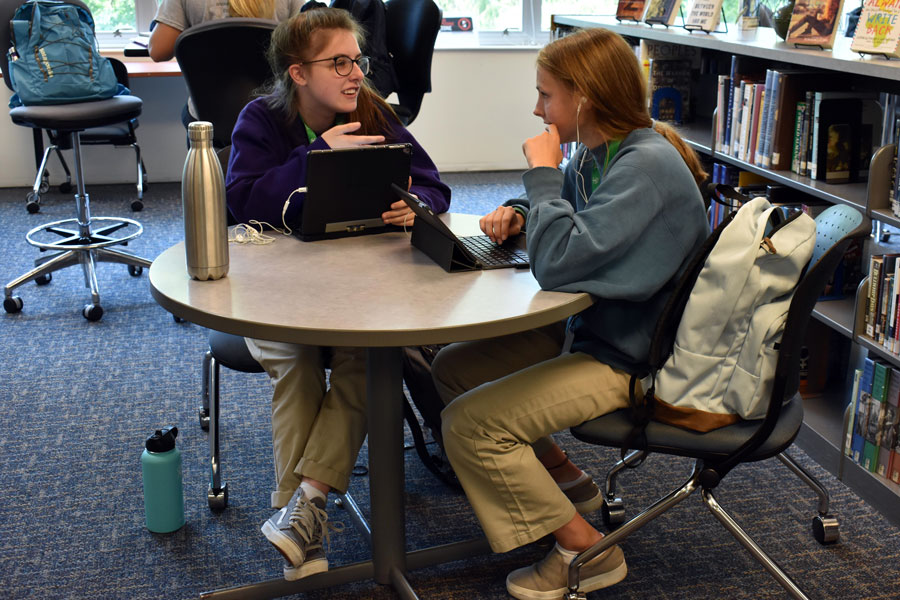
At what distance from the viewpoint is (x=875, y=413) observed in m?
2.10

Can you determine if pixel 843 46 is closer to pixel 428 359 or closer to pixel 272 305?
pixel 428 359

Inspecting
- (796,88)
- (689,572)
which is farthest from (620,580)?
(796,88)

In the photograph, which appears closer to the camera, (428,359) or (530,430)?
(530,430)

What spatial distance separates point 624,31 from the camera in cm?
338

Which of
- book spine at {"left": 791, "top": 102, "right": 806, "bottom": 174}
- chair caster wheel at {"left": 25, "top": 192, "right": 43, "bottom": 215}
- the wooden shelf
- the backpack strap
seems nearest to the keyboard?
the backpack strap

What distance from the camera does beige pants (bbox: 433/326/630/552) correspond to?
61.7 inches

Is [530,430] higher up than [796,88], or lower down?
lower down

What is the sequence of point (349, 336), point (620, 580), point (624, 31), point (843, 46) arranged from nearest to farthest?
point (349, 336) → point (620, 580) → point (843, 46) → point (624, 31)

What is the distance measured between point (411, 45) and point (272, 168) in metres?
1.96

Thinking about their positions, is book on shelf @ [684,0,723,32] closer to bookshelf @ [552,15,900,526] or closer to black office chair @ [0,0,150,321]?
bookshelf @ [552,15,900,526]

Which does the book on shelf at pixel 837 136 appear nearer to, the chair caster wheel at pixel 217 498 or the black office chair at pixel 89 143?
the chair caster wheel at pixel 217 498

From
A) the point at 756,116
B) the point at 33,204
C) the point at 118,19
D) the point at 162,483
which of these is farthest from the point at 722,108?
the point at 118,19

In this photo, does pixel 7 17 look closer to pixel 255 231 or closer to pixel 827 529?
pixel 255 231

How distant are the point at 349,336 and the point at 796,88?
1704mm
